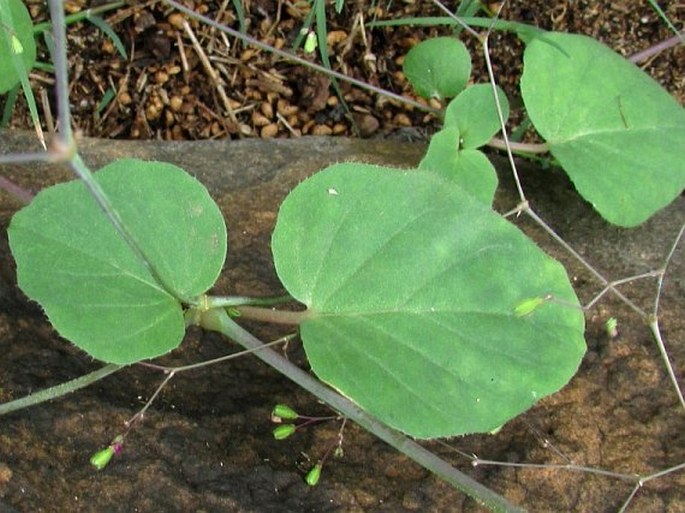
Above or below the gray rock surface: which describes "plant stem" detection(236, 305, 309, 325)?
above

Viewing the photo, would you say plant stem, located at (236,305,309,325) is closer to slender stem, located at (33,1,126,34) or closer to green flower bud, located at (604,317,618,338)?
green flower bud, located at (604,317,618,338)

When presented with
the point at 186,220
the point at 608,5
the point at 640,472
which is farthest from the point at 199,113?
the point at 640,472

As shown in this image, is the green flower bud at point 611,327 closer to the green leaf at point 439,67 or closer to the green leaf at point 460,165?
the green leaf at point 460,165

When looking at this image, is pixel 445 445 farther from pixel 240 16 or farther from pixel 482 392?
pixel 240 16

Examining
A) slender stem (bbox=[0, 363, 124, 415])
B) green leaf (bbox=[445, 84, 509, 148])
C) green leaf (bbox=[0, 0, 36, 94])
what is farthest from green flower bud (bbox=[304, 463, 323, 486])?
green leaf (bbox=[0, 0, 36, 94])

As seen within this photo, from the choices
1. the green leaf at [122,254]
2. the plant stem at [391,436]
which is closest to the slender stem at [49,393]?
the green leaf at [122,254]

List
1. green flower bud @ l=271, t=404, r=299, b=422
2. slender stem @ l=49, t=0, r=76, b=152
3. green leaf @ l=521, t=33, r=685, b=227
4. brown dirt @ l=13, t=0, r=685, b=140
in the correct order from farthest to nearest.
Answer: brown dirt @ l=13, t=0, r=685, b=140
green leaf @ l=521, t=33, r=685, b=227
green flower bud @ l=271, t=404, r=299, b=422
slender stem @ l=49, t=0, r=76, b=152
